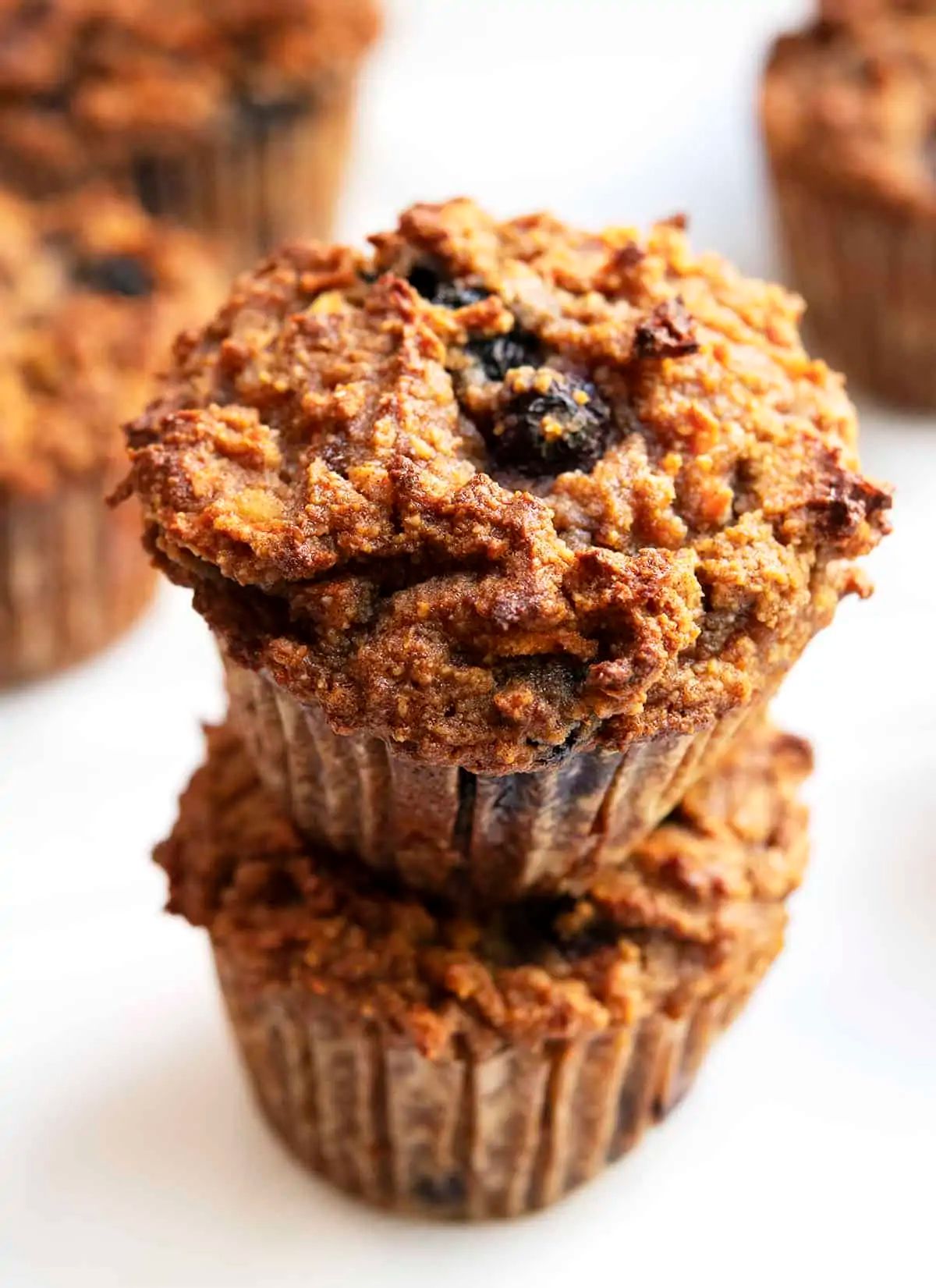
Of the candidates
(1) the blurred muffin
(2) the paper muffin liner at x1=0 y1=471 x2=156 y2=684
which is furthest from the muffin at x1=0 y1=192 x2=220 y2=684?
(1) the blurred muffin

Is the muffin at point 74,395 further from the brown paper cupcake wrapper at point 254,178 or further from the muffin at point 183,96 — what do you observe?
the brown paper cupcake wrapper at point 254,178

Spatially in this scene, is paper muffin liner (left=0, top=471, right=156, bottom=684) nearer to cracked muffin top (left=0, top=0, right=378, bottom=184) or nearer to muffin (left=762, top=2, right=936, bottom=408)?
cracked muffin top (left=0, top=0, right=378, bottom=184)

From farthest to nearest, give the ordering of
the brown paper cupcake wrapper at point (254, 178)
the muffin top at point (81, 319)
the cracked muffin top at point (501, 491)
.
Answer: the brown paper cupcake wrapper at point (254, 178) < the muffin top at point (81, 319) < the cracked muffin top at point (501, 491)

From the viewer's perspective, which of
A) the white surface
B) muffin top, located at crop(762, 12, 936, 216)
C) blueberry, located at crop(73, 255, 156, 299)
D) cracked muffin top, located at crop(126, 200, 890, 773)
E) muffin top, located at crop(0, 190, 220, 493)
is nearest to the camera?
cracked muffin top, located at crop(126, 200, 890, 773)

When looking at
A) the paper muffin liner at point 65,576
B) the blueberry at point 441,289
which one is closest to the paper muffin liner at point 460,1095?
the blueberry at point 441,289

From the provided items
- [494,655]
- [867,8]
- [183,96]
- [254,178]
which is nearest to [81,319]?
[183,96]

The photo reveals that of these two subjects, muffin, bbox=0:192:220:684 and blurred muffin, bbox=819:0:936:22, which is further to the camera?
blurred muffin, bbox=819:0:936:22
